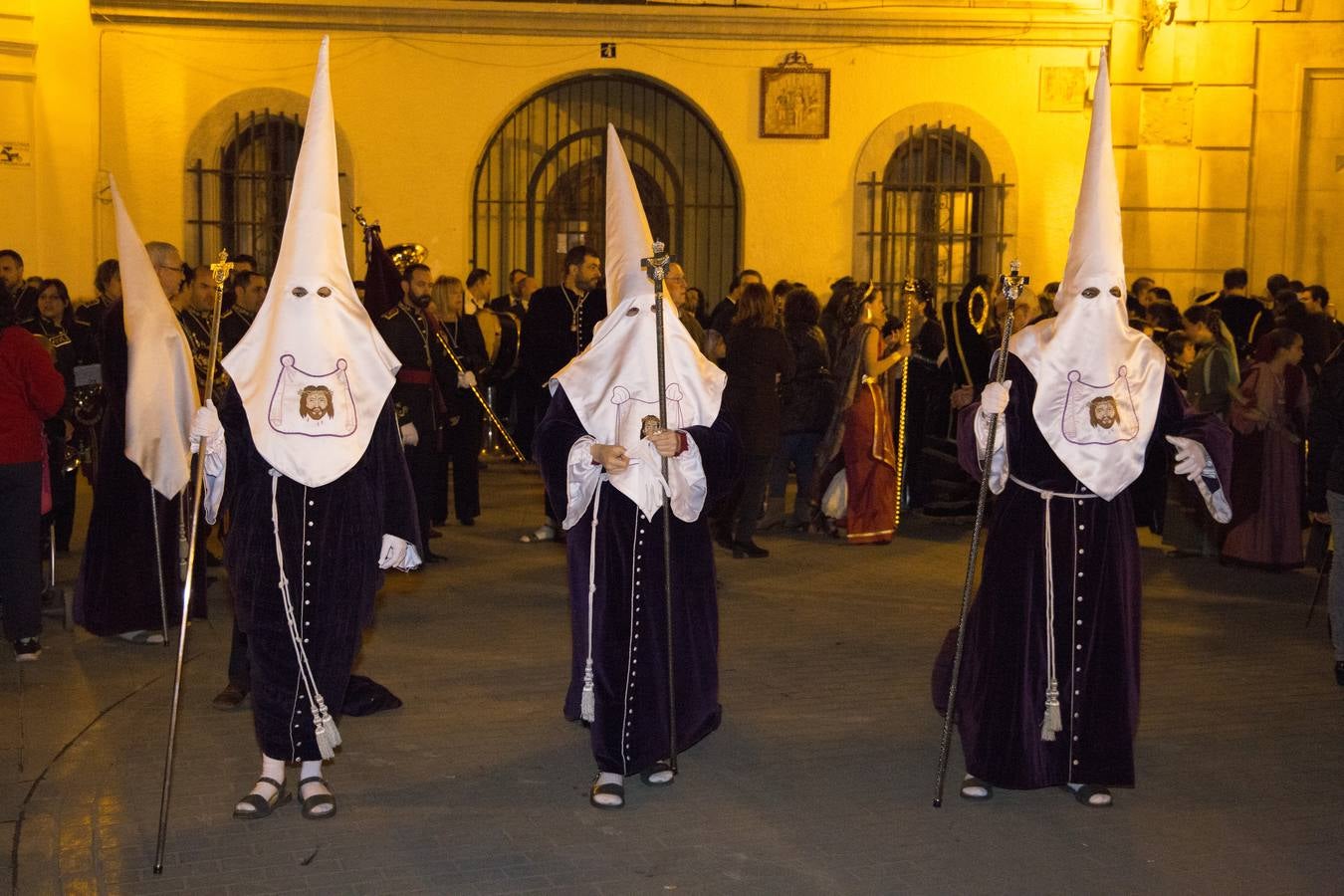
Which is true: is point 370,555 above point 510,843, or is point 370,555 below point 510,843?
above

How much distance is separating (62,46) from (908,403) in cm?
913

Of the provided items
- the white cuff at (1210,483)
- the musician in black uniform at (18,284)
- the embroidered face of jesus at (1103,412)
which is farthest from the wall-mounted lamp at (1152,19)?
the embroidered face of jesus at (1103,412)

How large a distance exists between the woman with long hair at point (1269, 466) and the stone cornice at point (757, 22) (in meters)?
8.05

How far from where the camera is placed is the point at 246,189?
57.1 ft

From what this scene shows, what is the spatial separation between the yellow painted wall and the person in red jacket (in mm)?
9250

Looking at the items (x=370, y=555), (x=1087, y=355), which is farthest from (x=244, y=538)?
(x=1087, y=355)

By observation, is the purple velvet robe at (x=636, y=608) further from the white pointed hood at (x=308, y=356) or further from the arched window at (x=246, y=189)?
the arched window at (x=246, y=189)

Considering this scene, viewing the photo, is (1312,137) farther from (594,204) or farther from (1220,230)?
(594,204)

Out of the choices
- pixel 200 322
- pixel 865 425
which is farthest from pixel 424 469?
pixel 865 425

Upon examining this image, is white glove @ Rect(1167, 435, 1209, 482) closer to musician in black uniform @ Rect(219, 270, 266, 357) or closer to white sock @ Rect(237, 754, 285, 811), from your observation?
white sock @ Rect(237, 754, 285, 811)

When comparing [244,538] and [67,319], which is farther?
[67,319]

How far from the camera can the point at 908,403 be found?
12984 mm

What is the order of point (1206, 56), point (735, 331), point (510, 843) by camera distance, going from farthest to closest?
point (1206, 56) < point (735, 331) < point (510, 843)

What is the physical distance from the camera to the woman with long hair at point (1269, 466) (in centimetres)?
1050
